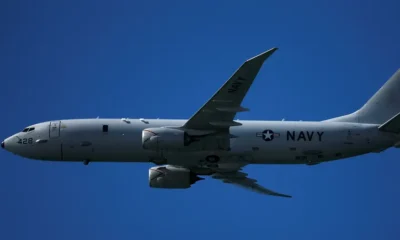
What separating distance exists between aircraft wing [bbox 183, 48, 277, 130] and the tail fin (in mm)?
12998

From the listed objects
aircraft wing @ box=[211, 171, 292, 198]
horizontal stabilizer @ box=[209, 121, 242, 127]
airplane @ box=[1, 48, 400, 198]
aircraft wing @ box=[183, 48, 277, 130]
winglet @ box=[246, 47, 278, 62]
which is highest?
winglet @ box=[246, 47, 278, 62]

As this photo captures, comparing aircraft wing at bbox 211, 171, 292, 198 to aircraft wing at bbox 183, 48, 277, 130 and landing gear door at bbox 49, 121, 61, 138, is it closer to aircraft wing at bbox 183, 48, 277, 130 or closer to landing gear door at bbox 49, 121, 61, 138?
aircraft wing at bbox 183, 48, 277, 130

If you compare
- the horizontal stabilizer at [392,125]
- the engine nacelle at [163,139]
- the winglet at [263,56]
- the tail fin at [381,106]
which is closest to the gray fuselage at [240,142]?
the horizontal stabilizer at [392,125]

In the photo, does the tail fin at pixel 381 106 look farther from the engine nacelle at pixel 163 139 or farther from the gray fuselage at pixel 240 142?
the engine nacelle at pixel 163 139

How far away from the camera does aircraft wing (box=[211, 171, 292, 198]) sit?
208 ft

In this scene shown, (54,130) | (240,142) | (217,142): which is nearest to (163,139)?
(217,142)

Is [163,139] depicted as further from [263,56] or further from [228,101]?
[263,56]

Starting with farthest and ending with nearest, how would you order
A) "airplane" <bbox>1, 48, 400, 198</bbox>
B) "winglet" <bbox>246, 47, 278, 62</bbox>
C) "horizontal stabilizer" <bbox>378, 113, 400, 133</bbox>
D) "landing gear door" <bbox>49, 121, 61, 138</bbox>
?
"landing gear door" <bbox>49, 121, 61, 138</bbox> → "airplane" <bbox>1, 48, 400, 198</bbox> → "horizontal stabilizer" <bbox>378, 113, 400, 133</bbox> → "winglet" <bbox>246, 47, 278, 62</bbox>

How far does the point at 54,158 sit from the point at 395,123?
29723mm

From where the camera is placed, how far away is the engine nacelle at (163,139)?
56125 mm

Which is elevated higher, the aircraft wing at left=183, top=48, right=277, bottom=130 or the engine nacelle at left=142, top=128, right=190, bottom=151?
the aircraft wing at left=183, top=48, right=277, bottom=130

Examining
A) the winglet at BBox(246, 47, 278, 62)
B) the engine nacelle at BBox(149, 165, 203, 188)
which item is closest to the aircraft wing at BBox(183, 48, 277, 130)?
the winglet at BBox(246, 47, 278, 62)

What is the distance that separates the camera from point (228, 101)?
53.4 metres

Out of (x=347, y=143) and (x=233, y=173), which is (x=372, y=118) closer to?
(x=347, y=143)
